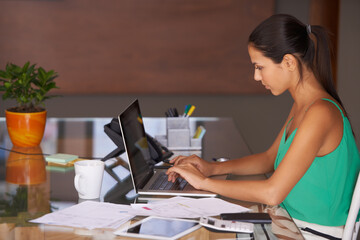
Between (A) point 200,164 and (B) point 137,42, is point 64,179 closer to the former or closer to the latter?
(A) point 200,164

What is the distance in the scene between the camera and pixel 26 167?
191cm

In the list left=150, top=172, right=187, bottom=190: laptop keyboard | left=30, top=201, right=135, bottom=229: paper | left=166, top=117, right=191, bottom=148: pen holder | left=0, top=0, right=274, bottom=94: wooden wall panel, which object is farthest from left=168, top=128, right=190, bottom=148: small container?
left=0, top=0, right=274, bottom=94: wooden wall panel

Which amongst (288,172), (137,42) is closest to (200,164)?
(288,172)

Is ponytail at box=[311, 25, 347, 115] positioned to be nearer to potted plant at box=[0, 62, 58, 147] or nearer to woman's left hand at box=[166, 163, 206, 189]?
woman's left hand at box=[166, 163, 206, 189]

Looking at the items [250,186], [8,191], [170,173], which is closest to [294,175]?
Answer: [250,186]

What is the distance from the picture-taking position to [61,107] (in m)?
4.30

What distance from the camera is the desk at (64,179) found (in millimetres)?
1286

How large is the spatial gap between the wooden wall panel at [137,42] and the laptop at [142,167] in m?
2.24

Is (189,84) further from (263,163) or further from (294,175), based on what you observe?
(294,175)

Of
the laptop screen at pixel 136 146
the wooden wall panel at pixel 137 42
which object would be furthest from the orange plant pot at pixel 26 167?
the wooden wall panel at pixel 137 42

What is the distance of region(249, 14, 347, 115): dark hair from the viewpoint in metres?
1.68

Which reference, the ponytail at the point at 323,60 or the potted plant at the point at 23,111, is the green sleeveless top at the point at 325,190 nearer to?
the ponytail at the point at 323,60

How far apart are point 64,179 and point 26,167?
0.22 m

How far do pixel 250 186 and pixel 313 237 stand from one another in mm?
278
